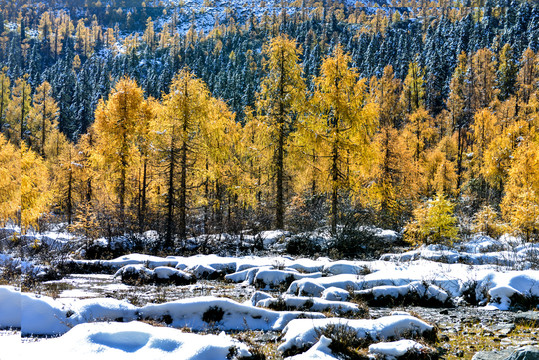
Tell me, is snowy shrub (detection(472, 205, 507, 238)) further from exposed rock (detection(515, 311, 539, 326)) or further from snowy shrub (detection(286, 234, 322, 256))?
exposed rock (detection(515, 311, 539, 326))

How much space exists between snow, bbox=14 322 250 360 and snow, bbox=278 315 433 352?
914 millimetres

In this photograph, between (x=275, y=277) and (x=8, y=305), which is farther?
(x=275, y=277)

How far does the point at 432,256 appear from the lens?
13773mm

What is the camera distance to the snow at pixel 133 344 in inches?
173

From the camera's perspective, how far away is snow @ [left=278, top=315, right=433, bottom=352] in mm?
5500

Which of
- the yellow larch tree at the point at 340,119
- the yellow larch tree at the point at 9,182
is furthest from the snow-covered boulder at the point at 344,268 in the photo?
the yellow larch tree at the point at 9,182

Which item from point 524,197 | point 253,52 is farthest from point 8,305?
point 253,52

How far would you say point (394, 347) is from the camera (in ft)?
17.6

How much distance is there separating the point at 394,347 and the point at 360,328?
701 millimetres

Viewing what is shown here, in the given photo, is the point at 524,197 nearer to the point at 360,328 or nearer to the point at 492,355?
the point at 492,355

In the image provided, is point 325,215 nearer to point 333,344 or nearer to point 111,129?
point 111,129

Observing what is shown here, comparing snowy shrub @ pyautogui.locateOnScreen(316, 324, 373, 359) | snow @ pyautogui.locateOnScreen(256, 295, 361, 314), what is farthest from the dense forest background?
snow @ pyautogui.locateOnScreen(256, 295, 361, 314)

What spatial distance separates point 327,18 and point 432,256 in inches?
7432

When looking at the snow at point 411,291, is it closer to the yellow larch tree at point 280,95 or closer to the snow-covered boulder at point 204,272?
the snow-covered boulder at point 204,272
